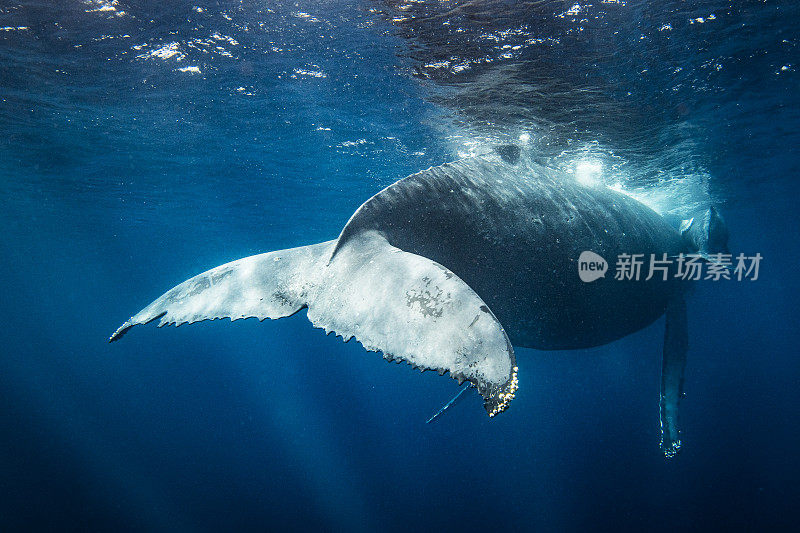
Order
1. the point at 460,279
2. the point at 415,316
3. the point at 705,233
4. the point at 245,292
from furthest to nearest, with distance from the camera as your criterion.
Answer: the point at 705,233, the point at 245,292, the point at 460,279, the point at 415,316

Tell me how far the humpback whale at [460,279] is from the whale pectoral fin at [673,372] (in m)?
0.06

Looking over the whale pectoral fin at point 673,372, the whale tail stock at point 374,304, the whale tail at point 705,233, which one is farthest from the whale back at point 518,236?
the whale tail at point 705,233

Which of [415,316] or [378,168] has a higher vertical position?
[378,168]

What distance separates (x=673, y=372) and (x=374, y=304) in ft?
25.7

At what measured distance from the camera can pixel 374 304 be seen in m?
2.42

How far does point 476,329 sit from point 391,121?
11.0 m


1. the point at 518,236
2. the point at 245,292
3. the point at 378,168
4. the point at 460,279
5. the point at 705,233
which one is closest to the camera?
the point at 460,279

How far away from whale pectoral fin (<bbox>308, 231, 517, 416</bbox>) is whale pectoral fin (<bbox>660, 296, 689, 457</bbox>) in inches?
242

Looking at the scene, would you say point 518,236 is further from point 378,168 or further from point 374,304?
point 378,168

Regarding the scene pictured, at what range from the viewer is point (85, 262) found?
4816cm

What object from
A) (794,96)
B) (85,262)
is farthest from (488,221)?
(85,262)

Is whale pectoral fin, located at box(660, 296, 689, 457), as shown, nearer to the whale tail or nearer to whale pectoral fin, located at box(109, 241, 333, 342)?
the whale tail

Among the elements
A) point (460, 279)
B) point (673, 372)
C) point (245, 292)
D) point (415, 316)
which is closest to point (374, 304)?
point (415, 316)

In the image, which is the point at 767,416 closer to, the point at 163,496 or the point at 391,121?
the point at 391,121
